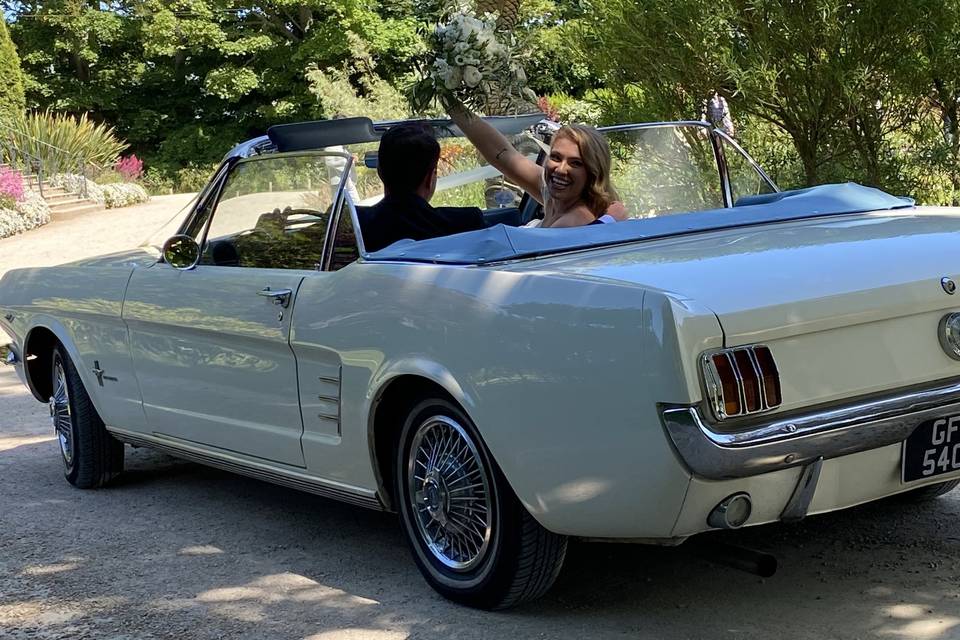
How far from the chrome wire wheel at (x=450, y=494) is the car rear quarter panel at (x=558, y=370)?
20 centimetres

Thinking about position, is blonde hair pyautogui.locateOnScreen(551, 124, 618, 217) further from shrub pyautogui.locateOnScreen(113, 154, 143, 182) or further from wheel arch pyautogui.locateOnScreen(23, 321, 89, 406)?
shrub pyautogui.locateOnScreen(113, 154, 143, 182)

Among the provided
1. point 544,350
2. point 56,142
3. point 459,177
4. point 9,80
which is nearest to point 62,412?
→ point 459,177

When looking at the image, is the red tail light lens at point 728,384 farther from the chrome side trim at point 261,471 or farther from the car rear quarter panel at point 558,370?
the chrome side trim at point 261,471

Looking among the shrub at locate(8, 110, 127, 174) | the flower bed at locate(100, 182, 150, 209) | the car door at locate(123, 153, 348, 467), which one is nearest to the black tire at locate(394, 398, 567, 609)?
the car door at locate(123, 153, 348, 467)

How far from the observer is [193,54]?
1710 inches

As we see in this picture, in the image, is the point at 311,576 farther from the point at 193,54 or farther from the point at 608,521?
the point at 193,54

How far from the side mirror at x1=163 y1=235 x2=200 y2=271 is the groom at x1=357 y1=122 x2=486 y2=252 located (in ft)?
3.18

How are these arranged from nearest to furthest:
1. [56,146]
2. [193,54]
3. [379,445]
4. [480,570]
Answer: [480,570] < [379,445] < [56,146] < [193,54]

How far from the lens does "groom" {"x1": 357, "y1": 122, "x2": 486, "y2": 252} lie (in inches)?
178

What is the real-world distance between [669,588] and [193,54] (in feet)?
138

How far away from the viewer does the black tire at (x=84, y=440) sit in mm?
6051

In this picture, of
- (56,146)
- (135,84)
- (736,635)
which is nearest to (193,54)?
(135,84)

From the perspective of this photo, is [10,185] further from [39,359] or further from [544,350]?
[544,350]

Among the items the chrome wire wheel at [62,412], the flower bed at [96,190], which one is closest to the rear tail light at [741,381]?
the chrome wire wheel at [62,412]
